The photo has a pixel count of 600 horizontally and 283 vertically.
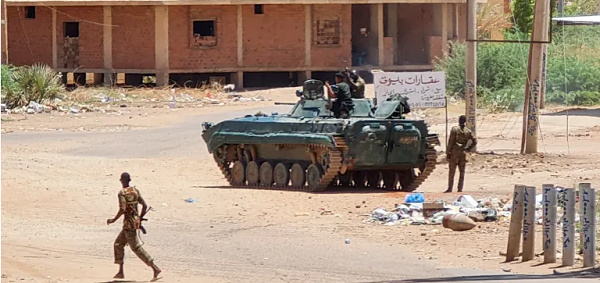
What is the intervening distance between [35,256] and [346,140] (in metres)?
7.02

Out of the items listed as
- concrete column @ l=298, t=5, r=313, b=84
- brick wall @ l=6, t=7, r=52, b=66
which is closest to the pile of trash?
concrete column @ l=298, t=5, r=313, b=84

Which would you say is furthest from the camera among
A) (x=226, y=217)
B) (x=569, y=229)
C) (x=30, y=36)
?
(x=30, y=36)

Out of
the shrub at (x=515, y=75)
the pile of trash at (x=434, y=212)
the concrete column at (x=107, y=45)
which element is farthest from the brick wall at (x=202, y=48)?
the pile of trash at (x=434, y=212)

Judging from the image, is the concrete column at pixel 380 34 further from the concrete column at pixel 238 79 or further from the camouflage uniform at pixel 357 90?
the camouflage uniform at pixel 357 90

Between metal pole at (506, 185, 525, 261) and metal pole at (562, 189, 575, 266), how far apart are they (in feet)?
1.81

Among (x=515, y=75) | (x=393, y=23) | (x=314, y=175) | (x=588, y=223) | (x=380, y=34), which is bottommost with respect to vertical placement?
(x=314, y=175)

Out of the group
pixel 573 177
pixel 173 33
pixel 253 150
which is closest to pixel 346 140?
pixel 253 150

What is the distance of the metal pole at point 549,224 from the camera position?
13383mm

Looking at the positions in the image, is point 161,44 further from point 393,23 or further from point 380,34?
point 393,23

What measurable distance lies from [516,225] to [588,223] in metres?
0.84

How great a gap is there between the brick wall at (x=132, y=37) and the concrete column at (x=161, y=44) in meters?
0.15

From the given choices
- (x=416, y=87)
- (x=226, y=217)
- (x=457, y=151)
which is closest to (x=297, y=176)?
(x=457, y=151)

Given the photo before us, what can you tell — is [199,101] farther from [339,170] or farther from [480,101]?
[339,170]

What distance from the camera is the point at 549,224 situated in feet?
43.9
